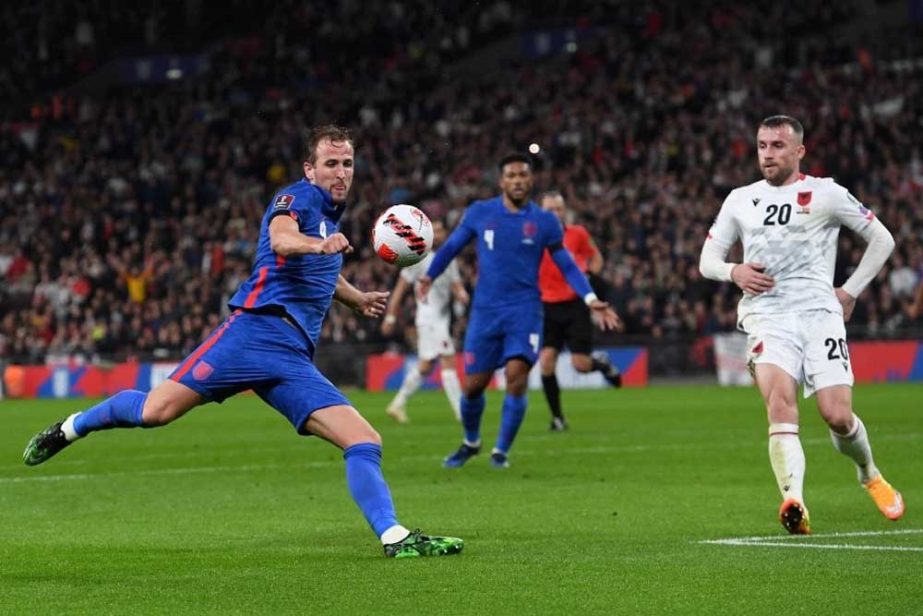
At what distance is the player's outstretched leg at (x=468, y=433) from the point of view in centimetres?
1501

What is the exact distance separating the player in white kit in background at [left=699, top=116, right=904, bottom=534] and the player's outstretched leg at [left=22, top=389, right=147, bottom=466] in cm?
349

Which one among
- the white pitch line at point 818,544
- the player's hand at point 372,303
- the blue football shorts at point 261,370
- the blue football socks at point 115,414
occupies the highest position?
the player's hand at point 372,303

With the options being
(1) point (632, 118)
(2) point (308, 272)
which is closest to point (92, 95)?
(1) point (632, 118)

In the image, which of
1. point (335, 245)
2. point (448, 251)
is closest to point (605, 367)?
point (448, 251)

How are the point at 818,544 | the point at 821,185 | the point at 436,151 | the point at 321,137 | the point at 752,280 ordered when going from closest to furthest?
the point at 321,137 < the point at 818,544 < the point at 752,280 < the point at 821,185 < the point at 436,151

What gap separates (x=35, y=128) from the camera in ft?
151

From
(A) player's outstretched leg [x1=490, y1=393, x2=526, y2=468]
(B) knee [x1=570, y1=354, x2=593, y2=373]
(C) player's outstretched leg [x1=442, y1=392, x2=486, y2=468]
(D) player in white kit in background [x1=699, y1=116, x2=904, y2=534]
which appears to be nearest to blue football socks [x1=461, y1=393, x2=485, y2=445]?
(C) player's outstretched leg [x1=442, y1=392, x2=486, y2=468]

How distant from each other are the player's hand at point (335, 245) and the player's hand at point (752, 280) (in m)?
2.70

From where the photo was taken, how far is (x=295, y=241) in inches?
344

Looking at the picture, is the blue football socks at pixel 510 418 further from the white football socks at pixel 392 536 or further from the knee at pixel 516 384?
the white football socks at pixel 392 536

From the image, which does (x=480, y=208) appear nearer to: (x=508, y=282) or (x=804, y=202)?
(x=508, y=282)

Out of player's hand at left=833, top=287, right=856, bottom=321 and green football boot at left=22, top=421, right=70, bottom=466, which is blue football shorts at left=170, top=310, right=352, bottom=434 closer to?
green football boot at left=22, top=421, right=70, bottom=466

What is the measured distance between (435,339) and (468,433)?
23.4 ft

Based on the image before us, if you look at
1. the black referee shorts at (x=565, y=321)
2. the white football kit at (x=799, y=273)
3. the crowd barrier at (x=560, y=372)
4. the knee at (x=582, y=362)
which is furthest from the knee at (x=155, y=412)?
the crowd barrier at (x=560, y=372)
